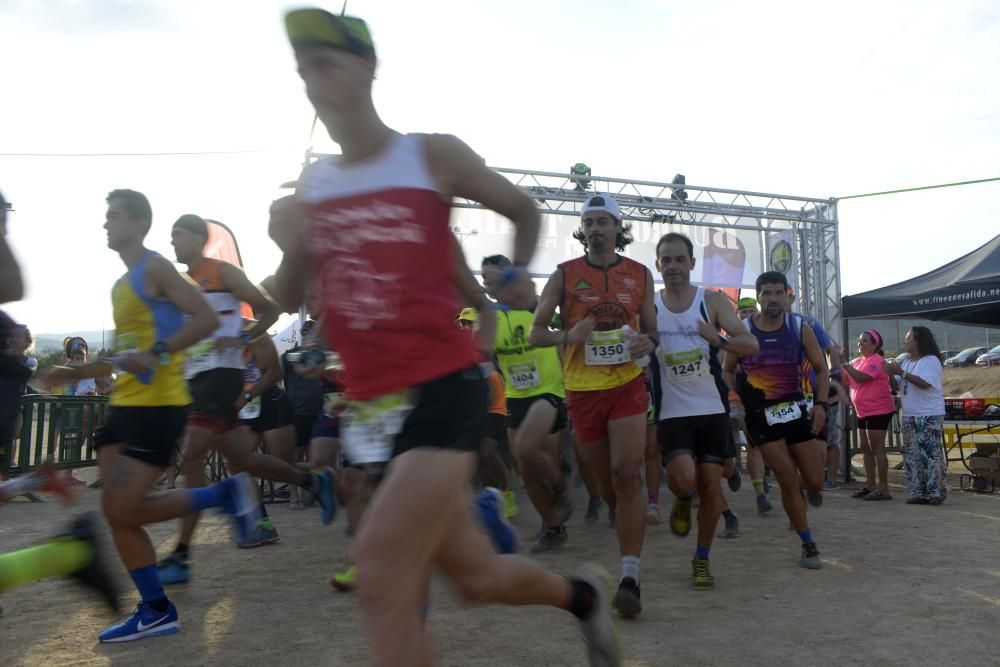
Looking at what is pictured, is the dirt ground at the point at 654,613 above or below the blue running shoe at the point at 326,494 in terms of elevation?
below

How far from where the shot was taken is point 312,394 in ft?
25.2

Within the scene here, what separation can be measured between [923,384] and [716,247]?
493 centimetres

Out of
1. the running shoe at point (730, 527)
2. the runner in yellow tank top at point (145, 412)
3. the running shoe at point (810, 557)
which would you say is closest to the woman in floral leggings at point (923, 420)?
the running shoe at point (730, 527)

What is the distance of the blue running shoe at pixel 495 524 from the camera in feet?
8.87

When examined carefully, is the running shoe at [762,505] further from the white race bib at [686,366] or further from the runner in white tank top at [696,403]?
the white race bib at [686,366]

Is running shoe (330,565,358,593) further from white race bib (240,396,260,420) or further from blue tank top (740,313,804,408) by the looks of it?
blue tank top (740,313,804,408)

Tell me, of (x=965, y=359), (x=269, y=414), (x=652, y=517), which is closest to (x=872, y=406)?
(x=652, y=517)

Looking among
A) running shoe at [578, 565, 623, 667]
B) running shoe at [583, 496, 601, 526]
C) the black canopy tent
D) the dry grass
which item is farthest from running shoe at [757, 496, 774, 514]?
the dry grass

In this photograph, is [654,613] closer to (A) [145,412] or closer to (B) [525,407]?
(B) [525,407]

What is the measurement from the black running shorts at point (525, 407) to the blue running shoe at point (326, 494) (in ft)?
8.58

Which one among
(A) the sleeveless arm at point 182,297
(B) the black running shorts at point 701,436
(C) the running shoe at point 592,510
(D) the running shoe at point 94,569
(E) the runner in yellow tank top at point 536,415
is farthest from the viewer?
(C) the running shoe at point 592,510

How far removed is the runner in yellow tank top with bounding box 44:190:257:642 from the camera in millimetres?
3654

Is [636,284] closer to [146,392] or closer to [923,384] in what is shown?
[146,392]

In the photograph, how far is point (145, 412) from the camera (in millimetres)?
3730
